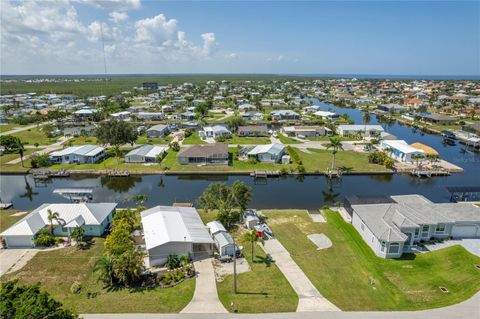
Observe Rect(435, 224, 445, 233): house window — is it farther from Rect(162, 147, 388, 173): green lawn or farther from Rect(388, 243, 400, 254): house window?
Rect(162, 147, 388, 173): green lawn

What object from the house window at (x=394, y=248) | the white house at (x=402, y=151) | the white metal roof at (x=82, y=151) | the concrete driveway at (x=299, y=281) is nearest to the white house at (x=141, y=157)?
the white metal roof at (x=82, y=151)

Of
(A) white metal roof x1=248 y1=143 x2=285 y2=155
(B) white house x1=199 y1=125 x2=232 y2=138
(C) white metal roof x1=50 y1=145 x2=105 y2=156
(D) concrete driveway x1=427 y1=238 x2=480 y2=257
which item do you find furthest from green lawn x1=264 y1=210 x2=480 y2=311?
(B) white house x1=199 y1=125 x2=232 y2=138

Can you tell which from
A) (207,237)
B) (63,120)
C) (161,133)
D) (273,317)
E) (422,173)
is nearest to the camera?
(273,317)

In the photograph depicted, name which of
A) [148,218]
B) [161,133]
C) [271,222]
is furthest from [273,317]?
[161,133]

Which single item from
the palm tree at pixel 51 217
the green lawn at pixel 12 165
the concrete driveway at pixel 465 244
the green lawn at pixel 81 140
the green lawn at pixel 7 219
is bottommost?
the concrete driveway at pixel 465 244

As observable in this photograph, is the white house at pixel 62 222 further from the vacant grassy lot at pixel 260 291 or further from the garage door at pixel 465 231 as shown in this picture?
the garage door at pixel 465 231

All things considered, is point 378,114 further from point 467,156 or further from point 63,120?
point 63,120

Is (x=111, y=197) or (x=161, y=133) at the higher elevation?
(x=161, y=133)

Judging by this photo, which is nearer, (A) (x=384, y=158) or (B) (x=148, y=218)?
(B) (x=148, y=218)
